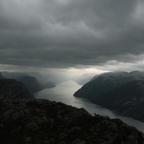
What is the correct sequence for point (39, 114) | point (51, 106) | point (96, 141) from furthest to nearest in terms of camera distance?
point (51, 106)
point (39, 114)
point (96, 141)

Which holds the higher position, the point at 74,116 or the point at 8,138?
the point at 74,116

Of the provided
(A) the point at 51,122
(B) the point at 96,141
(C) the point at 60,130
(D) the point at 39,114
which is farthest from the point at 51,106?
(B) the point at 96,141

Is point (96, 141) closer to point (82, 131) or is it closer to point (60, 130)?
point (82, 131)

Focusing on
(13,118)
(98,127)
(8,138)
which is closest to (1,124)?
(13,118)

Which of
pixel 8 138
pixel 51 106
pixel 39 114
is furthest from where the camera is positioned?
pixel 51 106

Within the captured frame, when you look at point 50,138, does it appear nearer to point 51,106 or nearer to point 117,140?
point 117,140

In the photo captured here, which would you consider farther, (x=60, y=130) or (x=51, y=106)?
(x=51, y=106)
